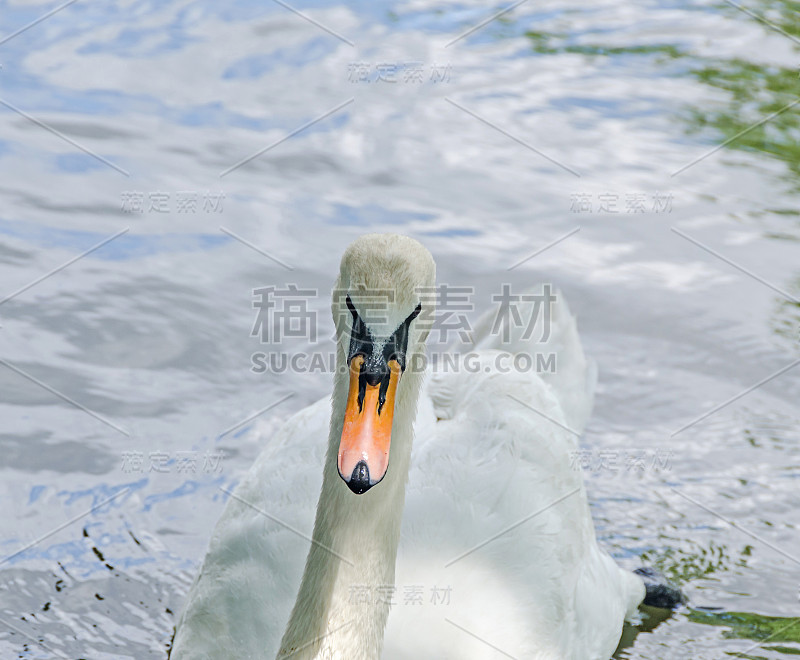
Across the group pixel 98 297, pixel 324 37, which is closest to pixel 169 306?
pixel 98 297

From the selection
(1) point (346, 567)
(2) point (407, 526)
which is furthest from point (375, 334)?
(2) point (407, 526)

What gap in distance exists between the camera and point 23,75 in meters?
8.71

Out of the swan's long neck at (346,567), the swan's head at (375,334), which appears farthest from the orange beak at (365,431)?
the swan's long neck at (346,567)

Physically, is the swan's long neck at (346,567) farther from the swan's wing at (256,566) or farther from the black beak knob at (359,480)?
Answer: the black beak knob at (359,480)

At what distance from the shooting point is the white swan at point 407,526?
128 inches

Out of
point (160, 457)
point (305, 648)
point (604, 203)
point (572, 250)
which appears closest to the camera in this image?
point (305, 648)

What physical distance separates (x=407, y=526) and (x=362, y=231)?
3585 mm

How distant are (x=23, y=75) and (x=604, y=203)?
176 inches

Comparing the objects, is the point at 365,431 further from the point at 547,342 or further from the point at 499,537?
the point at 547,342

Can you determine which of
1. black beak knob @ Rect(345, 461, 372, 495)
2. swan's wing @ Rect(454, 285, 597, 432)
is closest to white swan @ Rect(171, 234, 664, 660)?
black beak knob @ Rect(345, 461, 372, 495)

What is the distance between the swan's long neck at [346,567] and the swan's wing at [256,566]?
1.32 ft

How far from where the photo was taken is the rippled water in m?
5.24

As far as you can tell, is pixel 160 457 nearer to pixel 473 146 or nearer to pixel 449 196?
pixel 449 196

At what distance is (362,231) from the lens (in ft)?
24.5
